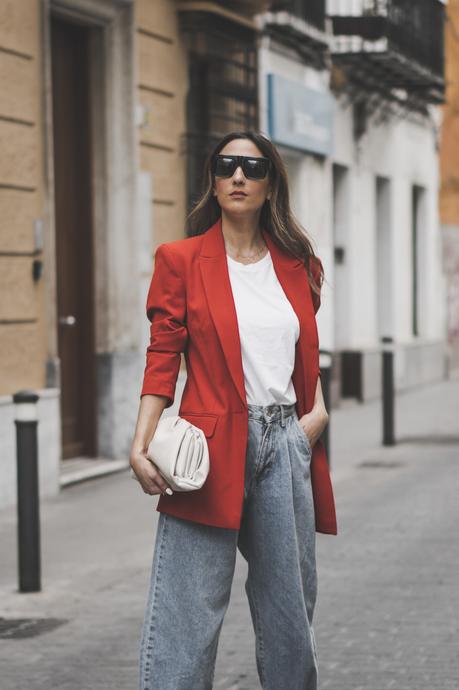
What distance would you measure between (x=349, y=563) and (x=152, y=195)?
5827 mm

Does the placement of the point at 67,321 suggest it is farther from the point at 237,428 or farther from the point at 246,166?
the point at 237,428

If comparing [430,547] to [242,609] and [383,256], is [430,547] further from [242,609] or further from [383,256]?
[383,256]

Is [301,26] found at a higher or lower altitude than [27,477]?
higher

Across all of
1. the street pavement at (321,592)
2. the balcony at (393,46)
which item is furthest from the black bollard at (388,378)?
the balcony at (393,46)

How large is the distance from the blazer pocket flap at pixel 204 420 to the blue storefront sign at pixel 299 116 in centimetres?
1288

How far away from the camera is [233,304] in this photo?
13.5ft

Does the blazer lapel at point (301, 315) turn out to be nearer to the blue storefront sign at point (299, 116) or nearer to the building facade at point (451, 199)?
the blue storefront sign at point (299, 116)

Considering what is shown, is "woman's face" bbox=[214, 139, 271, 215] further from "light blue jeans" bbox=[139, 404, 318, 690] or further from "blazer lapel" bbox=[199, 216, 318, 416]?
"light blue jeans" bbox=[139, 404, 318, 690]

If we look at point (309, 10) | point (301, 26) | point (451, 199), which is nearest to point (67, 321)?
point (301, 26)

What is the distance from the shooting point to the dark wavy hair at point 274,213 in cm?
429

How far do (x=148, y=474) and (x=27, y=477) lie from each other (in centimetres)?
353

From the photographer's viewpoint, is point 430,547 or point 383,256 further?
point 383,256

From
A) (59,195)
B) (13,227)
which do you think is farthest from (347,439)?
(13,227)

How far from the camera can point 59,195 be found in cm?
1222
